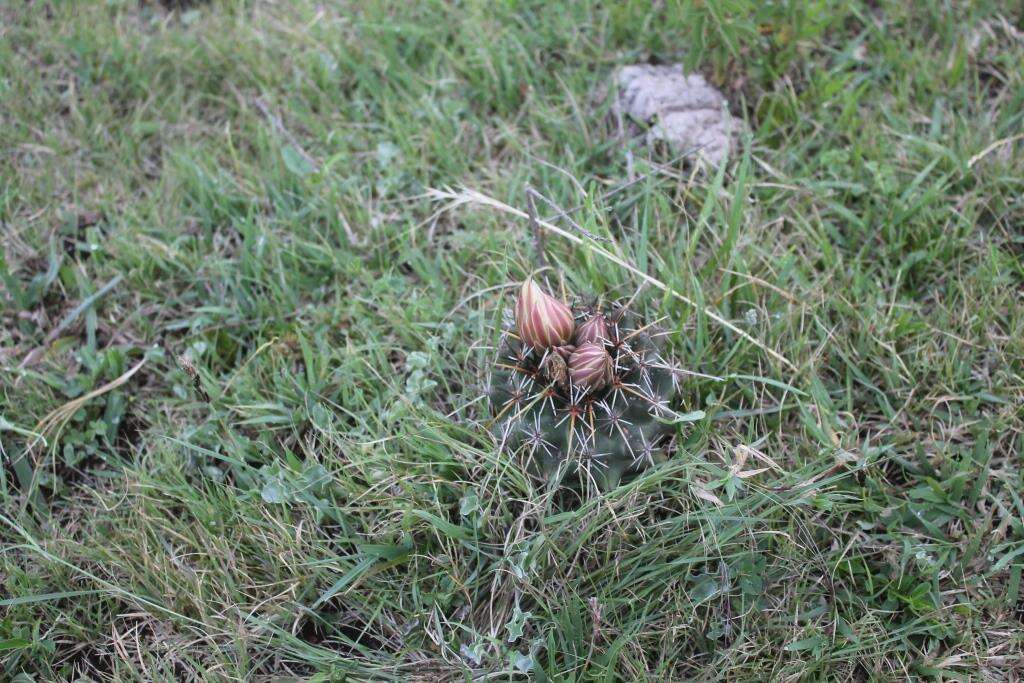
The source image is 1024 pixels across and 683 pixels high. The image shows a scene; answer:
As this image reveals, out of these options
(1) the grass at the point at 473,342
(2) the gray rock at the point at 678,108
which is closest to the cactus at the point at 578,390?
(1) the grass at the point at 473,342

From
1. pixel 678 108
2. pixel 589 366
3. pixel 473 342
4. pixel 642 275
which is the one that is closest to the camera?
pixel 589 366

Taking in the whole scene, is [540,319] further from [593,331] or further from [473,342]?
[473,342]

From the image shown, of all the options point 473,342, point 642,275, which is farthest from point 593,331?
point 473,342

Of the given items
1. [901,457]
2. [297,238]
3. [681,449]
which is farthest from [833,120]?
[297,238]

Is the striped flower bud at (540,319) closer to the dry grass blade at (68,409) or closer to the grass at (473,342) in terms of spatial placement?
the grass at (473,342)

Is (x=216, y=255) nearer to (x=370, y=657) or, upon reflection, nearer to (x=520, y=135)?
(x=520, y=135)

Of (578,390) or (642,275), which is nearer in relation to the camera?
(578,390)
